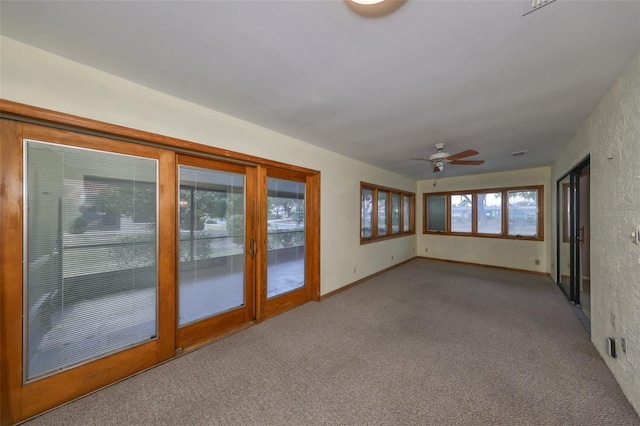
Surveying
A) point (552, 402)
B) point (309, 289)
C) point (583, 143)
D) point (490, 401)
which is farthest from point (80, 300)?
point (583, 143)

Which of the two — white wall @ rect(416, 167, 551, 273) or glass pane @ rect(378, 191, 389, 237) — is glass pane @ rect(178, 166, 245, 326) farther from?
white wall @ rect(416, 167, 551, 273)

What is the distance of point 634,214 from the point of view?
1682 mm

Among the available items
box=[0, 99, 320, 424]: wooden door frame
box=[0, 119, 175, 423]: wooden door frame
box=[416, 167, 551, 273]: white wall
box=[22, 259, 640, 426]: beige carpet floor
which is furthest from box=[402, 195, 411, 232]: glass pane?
box=[0, 119, 175, 423]: wooden door frame

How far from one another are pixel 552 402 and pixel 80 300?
3.58 metres

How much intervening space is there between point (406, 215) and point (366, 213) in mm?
2246

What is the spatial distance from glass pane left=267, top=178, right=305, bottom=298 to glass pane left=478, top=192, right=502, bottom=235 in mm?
5069

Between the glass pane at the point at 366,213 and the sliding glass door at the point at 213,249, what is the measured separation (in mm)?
2667

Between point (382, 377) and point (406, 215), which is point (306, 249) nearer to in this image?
point (382, 377)

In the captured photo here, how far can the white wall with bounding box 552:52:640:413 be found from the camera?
166 cm

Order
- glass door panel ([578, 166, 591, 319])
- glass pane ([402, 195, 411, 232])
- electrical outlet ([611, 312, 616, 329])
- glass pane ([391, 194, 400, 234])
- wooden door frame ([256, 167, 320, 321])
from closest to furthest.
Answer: electrical outlet ([611, 312, 616, 329]) < wooden door frame ([256, 167, 320, 321]) < glass door panel ([578, 166, 591, 319]) < glass pane ([391, 194, 400, 234]) < glass pane ([402, 195, 411, 232])

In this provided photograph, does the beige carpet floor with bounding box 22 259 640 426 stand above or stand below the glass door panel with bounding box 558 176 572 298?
below

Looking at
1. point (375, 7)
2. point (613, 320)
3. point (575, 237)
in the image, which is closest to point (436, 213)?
point (575, 237)

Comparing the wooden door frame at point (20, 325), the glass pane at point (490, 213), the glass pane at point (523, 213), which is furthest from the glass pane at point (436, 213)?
the wooden door frame at point (20, 325)

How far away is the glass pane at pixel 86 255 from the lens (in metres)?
1.65
